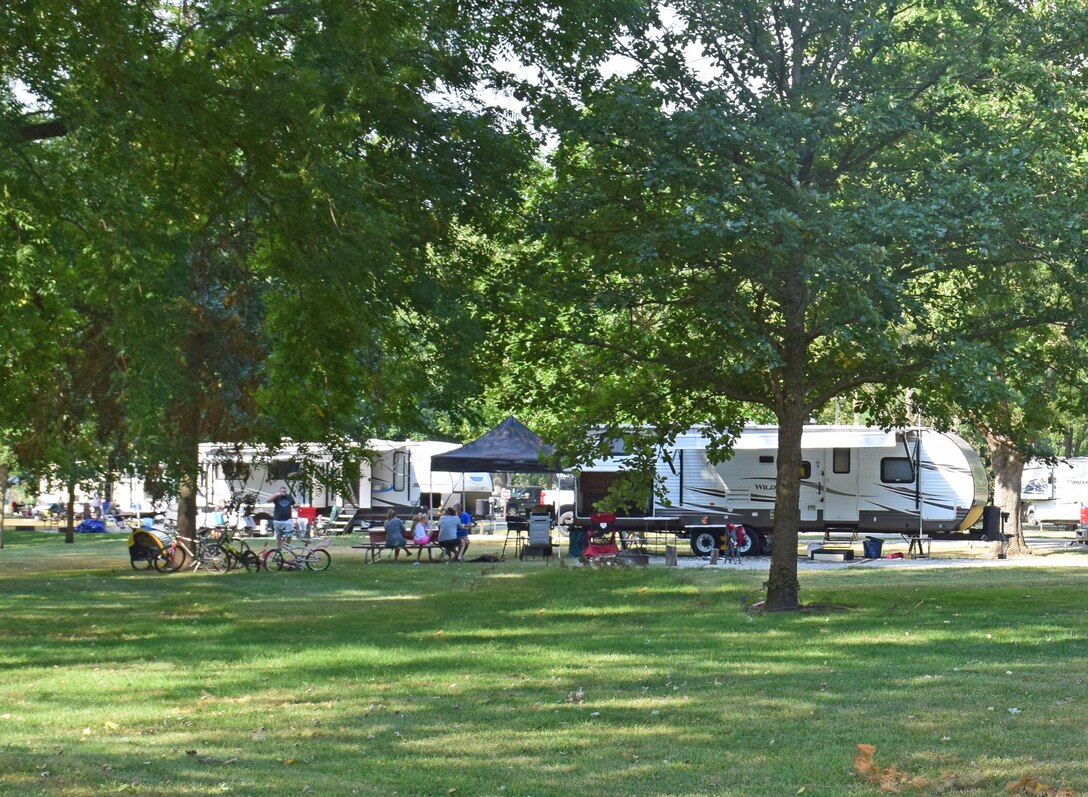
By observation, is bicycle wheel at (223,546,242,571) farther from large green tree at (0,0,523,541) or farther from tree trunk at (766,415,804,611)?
tree trunk at (766,415,804,611)

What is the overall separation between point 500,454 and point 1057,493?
2695 cm

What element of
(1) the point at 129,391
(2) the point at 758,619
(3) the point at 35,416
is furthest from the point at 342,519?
(1) the point at 129,391

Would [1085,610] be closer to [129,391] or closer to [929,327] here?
[929,327]

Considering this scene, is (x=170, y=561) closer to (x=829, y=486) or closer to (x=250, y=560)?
(x=250, y=560)

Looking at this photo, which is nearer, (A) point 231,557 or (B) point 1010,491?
(A) point 231,557

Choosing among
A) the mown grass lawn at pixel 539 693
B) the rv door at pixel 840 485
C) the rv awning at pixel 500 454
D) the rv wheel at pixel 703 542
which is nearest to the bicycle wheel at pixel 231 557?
the rv awning at pixel 500 454

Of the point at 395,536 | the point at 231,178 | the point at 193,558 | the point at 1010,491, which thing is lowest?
the point at 193,558

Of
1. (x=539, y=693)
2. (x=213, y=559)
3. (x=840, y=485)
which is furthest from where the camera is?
(x=840, y=485)

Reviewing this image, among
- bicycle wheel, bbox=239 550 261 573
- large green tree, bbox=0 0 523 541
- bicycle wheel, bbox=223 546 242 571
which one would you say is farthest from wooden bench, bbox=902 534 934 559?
large green tree, bbox=0 0 523 541

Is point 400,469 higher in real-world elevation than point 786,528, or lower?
higher

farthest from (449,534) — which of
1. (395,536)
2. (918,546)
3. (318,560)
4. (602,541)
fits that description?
(918,546)

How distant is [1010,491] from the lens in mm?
32062

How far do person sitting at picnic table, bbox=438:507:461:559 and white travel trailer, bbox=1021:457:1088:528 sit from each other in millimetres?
24220

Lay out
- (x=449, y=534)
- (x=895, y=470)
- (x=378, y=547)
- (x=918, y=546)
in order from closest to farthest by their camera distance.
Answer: (x=449, y=534) → (x=378, y=547) → (x=918, y=546) → (x=895, y=470)
